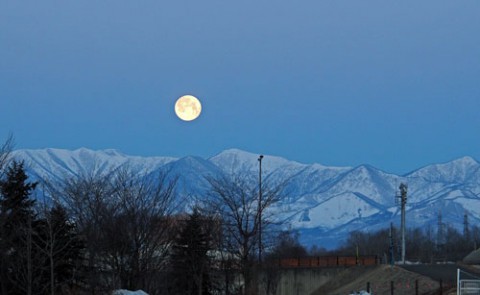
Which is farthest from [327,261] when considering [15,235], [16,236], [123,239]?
[15,235]

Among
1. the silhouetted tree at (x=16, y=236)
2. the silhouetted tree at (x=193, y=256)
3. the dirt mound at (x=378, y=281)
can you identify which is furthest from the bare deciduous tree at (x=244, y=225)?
the dirt mound at (x=378, y=281)

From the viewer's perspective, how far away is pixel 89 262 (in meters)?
30.7

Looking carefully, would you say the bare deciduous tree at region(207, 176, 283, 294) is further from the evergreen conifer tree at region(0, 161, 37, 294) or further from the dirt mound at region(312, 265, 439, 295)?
the dirt mound at region(312, 265, 439, 295)

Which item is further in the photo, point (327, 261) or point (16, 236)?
point (327, 261)

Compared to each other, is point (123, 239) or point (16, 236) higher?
point (123, 239)

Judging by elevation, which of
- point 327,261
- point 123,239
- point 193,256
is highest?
point 327,261

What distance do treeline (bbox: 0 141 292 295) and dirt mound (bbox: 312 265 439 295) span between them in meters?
8.98

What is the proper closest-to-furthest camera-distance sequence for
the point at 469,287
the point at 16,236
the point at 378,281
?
the point at 16,236 < the point at 469,287 < the point at 378,281

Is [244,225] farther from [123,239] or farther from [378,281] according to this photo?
[378,281]

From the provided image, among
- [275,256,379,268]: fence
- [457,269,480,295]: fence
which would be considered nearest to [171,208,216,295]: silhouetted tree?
[457,269,480,295]: fence

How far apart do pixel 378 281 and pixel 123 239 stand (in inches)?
884

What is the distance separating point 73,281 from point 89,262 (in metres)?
0.99

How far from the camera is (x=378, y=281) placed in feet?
155

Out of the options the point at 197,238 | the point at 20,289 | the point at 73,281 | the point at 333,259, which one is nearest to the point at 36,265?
the point at 20,289
